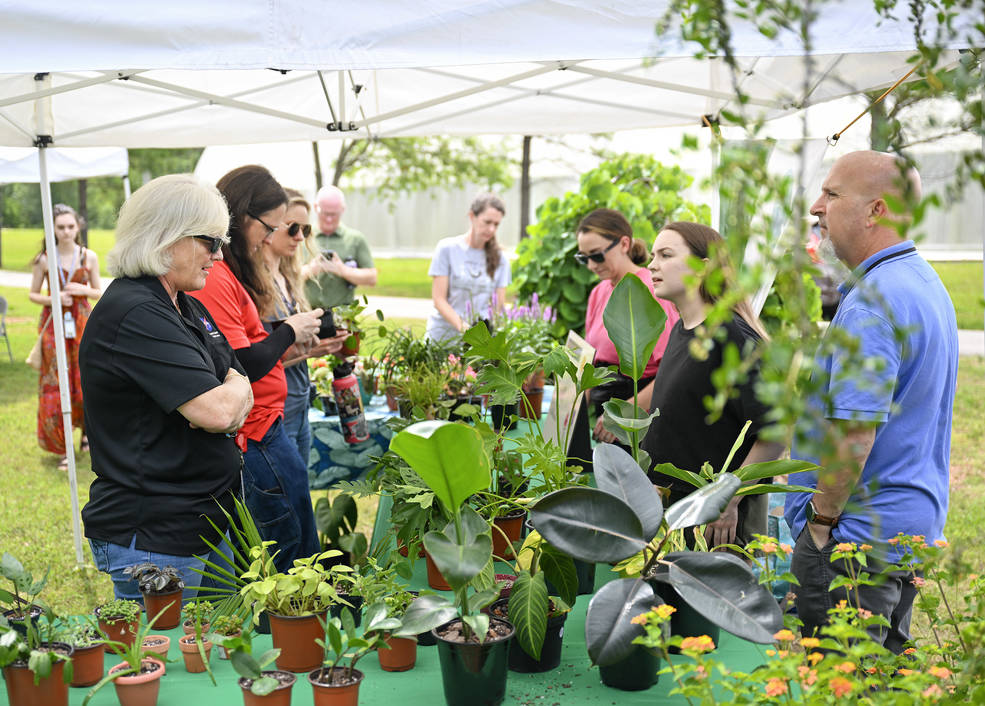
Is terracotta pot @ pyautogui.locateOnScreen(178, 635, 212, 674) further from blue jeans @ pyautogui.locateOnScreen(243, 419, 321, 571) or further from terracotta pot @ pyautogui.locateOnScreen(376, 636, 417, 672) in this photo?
blue jeans @ pyautogui.locateOnScreen(243, 419, 321, 571)

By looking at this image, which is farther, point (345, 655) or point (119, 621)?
point (119, 621)

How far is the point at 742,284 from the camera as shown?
798 mm

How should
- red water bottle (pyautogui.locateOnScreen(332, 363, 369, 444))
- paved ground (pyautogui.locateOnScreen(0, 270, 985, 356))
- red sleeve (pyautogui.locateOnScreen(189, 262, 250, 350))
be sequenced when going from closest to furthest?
1. red sleeve (pyautogui.locateOnScreen(189, 262, 250, 350))
2. red water bottle (pyautogui.locateOnScreen(332, 363, 369, 444))
3. paved ground (pyautogui.locateOnScreen(0, 270, 985, 356))

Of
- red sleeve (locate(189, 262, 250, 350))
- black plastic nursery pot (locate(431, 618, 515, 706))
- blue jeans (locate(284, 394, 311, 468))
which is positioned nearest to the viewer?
black plastic nursery pot (locate(431, 618, 515, 706))

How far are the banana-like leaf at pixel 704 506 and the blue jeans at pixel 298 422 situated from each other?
1.86m

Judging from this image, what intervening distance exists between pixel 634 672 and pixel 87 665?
3.45 feet

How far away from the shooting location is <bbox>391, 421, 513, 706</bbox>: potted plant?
1.53m

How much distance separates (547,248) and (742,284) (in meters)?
4.76

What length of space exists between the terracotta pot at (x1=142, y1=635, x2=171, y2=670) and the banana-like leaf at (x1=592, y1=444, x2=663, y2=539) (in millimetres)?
918

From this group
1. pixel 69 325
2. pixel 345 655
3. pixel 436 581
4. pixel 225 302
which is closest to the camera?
pixel 345 655

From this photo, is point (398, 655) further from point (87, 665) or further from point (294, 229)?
point (294, 229)

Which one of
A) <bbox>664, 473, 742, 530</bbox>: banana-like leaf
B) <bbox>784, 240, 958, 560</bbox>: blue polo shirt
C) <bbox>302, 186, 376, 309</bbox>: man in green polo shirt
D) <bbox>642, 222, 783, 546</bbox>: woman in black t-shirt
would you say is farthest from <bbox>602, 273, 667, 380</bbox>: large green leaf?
<bbox>302, 186, 376, 309</bbox>: man in green polo shirt

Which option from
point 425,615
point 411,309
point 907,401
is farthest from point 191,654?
point 411,309

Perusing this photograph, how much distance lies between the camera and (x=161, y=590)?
1.92 m
